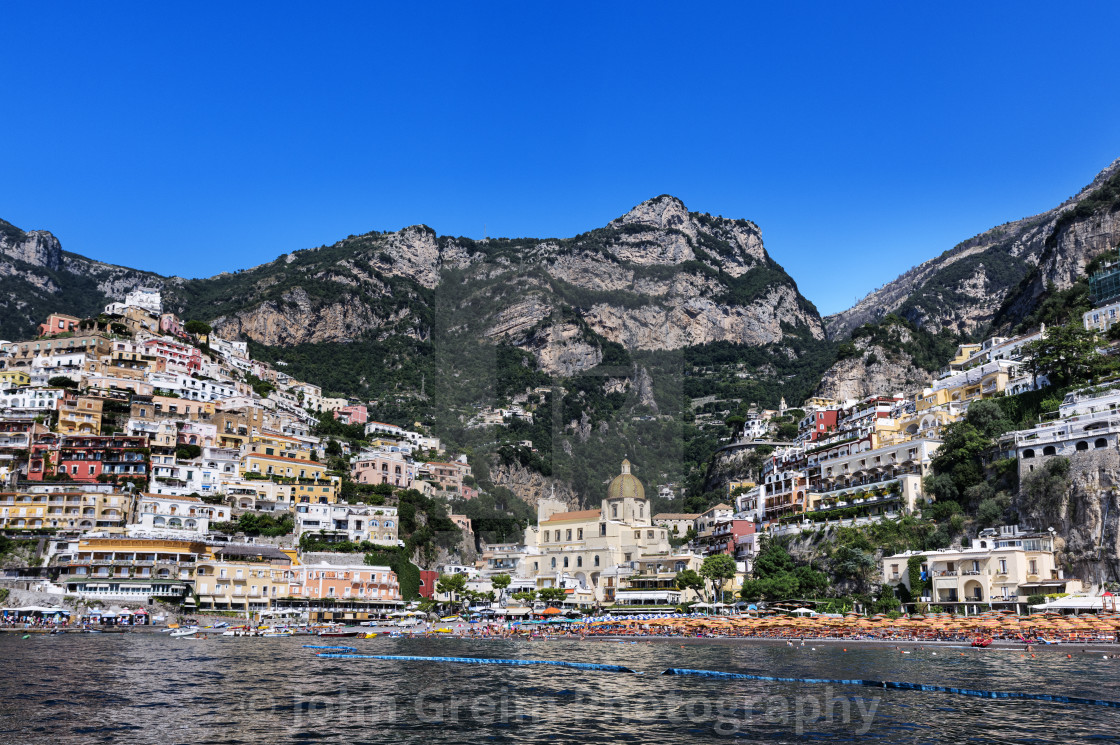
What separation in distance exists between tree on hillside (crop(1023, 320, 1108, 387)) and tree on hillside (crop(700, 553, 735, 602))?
31.4 m

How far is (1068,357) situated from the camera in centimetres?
7950

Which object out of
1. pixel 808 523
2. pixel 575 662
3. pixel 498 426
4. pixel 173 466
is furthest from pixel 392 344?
pixel 575 662

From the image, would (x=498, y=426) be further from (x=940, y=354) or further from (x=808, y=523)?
(x=808, y=523)

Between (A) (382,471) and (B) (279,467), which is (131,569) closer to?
(B) (279,467)

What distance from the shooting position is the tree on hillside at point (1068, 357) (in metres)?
78.8

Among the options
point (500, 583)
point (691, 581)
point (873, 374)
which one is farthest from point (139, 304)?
point (873, 374)

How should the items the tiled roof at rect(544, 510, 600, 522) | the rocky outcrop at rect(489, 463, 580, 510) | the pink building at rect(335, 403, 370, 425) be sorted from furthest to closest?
the rocky outcrop at rect(489, 463, 580, 510)
the pink building at rect(335, 403, 370, 425)
the tiled roof at rect(544, 510, 600, 522)

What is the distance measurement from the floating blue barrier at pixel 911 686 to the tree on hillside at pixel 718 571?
126ft

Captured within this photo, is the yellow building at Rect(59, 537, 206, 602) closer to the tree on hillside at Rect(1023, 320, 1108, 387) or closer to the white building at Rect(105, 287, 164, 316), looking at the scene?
the white building at Rect(105, 287, 164, 316)

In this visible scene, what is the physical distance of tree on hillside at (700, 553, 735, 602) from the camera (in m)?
82.8

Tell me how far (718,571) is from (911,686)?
4481 centimetres

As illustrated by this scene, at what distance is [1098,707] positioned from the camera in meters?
32.9

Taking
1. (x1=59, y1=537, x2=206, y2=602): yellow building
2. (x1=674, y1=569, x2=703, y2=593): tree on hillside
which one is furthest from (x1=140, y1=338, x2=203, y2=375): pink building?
(x1=674, y1=569, x2=703, y2=593): tree on hillside

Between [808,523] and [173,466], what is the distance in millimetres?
60678
